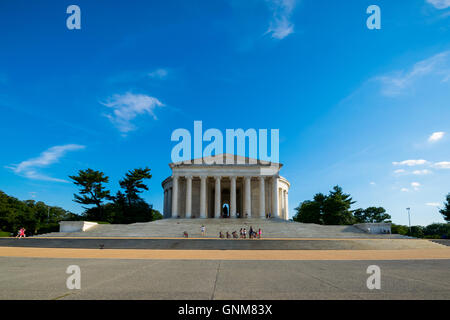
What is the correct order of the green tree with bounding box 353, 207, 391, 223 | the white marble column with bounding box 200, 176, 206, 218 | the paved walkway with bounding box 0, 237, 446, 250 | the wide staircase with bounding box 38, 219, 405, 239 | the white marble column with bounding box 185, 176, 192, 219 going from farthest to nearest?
the green tree with bounding box 353, 207, 391, 223 < the white marble column with bounding box 185, 176, 192, 219 < the white marble column with bounding box 200, 176, 206, 218 < the wide staircase with bounding box 38, 219, 405, 239 < the paved walkway with bounding box 0, 237, 446, 250

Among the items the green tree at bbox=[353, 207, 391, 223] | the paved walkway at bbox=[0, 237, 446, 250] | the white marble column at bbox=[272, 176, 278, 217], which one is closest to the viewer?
the paved walkway at bbox=[0, 237, 446, 250]

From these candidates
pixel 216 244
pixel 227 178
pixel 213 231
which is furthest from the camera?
pixel 227 178

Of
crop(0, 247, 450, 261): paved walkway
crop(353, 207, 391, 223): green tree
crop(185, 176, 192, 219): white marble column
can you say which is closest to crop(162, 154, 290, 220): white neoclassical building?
crop(185, 176, 192, 219): white marble column

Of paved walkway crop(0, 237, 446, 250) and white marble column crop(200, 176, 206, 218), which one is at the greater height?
white marble column crop(200, 176, 206, 218)

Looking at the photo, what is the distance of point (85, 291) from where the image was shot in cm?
659

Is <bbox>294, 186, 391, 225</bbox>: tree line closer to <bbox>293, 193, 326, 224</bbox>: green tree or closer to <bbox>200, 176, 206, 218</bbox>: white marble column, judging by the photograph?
<bbox>293, 193, 326, 224</bbox>: green tree

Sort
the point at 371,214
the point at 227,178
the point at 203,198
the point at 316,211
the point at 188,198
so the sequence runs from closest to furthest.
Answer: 1. the point at 203,198
2. the point at 188,198
3. the point at 227,178
4. the point at 316,211
5. the point at 371,214

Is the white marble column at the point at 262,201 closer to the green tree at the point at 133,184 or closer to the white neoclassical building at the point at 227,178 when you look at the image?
the white neoclassical building at the point at 227,178

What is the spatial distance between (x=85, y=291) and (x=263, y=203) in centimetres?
6238

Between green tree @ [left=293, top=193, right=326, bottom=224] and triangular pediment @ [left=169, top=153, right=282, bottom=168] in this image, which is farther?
green tree @ [left=293, top=193, right=326, bottom=224]

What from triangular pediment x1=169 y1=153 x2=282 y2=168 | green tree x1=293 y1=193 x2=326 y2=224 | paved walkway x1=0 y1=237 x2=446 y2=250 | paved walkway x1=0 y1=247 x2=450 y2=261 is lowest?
paved walkway x1=0 y1=237 x2=446 y2=250

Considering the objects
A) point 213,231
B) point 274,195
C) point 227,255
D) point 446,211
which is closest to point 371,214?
point 446,211

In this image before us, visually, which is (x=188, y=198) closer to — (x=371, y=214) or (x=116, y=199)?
(x=116, y=199)
